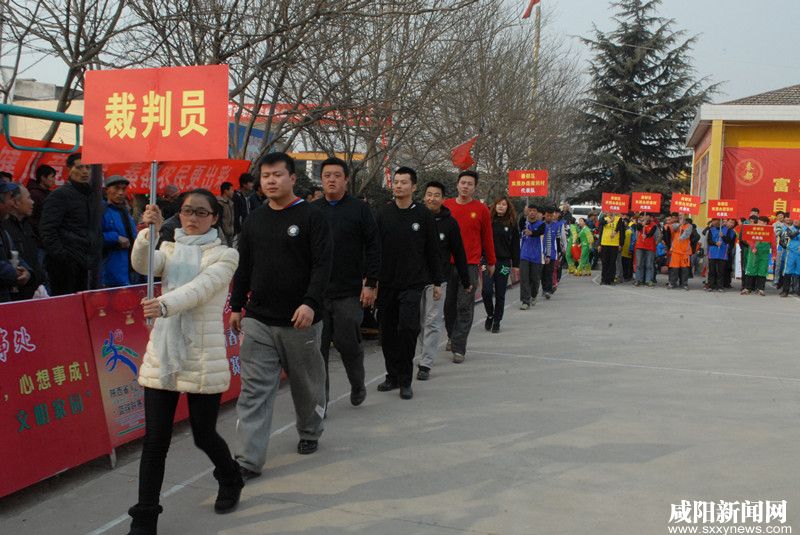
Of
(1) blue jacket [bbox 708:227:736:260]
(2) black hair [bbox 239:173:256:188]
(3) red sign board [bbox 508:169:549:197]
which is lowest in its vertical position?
(1) blue jacket [bbox 708:227:736:260]

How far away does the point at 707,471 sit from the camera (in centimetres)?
543

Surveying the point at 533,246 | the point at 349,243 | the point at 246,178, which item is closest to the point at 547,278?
the point at 533,246

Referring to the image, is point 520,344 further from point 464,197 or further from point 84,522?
point 84,522

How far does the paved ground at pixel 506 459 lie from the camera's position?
14.8ft

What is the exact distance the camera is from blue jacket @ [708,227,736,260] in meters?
20.8

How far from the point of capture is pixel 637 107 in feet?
154

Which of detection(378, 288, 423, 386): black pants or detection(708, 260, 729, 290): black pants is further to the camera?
detection(708, 260, 729, 290): black pants

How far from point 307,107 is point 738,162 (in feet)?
69.7

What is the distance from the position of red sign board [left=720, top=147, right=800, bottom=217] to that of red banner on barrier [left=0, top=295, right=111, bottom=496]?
26.4m

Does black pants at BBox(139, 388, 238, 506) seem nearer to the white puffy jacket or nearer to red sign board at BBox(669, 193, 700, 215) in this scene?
the white puffy jacket

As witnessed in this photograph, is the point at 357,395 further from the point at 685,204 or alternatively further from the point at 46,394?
the point at 685,204

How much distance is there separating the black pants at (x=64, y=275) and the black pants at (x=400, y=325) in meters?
2.69

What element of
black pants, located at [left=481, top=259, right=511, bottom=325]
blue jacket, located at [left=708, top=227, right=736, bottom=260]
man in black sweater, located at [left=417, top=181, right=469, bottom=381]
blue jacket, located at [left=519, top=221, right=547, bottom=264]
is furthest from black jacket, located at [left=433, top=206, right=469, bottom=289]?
blue jacket, located at [left=708, top=227, right=736, bottom=260]

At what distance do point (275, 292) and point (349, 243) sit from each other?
4.64 feet
